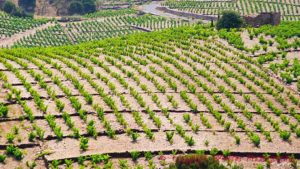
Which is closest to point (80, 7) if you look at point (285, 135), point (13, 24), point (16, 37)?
point (13, 24)

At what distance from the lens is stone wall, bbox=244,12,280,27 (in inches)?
1486

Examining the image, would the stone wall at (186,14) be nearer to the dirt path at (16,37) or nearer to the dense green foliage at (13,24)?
the dense green foliage at (13,24)

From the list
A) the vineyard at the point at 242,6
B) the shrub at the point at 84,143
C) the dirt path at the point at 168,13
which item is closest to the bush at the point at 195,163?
the shrub at the point at 84,143

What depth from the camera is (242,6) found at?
76312 millimetres

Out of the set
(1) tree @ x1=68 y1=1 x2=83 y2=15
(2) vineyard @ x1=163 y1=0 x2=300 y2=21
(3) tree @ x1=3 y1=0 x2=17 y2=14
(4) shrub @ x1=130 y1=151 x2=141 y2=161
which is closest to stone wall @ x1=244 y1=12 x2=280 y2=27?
(4) shrub @ x1=130 y1=151 x2=141 y2=161

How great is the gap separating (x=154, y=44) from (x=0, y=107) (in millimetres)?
13846

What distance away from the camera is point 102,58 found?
23.9 meters

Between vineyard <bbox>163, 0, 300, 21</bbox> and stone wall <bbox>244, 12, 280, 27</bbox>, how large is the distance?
1178 inches

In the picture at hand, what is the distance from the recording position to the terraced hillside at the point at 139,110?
13938mm

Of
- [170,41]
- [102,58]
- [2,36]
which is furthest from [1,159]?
[2,36]

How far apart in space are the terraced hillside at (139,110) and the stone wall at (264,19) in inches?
554

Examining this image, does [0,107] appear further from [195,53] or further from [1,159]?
[195,53]

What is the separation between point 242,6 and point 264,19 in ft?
131

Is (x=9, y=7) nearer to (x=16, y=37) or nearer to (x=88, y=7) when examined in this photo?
(x=88, y=7)
